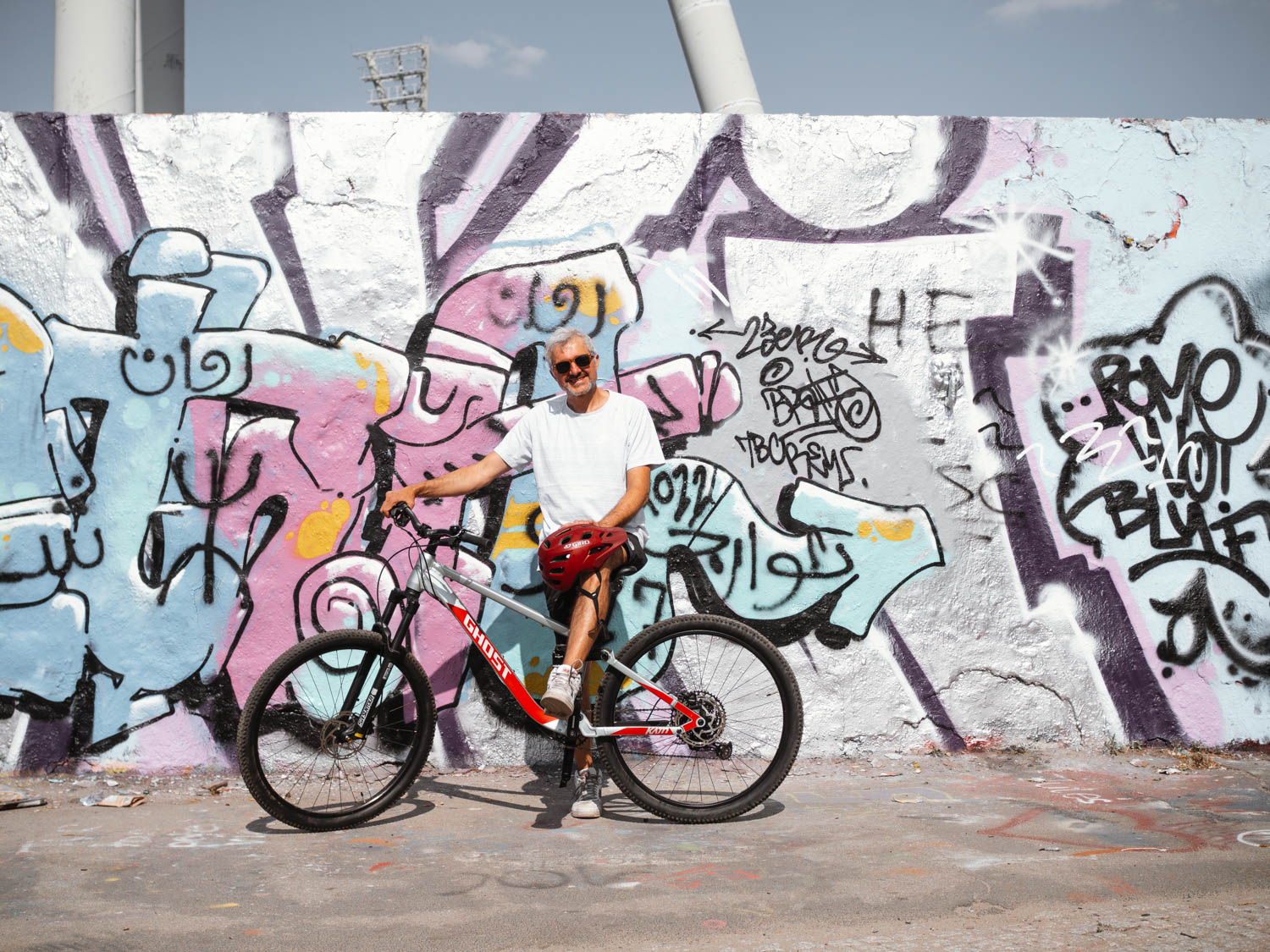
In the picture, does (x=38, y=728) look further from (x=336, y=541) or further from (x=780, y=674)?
(x=780, y=674)

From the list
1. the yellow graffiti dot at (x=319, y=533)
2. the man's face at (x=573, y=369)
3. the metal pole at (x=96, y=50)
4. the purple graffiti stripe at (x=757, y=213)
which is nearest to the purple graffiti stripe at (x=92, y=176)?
the yellow graffiti dot at (x=319, y=533)

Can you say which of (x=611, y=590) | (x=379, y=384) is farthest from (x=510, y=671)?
(x=379, y=384)

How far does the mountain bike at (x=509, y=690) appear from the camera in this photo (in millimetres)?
3486

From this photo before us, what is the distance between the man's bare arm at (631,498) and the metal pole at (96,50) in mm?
5141

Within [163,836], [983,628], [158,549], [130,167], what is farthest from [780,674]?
[130,167]

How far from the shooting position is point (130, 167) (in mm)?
4121

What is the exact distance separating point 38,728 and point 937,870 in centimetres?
356

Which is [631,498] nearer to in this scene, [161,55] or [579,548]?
[579,548]

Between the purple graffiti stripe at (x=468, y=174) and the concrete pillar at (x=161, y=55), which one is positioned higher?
the concrete pillar at (x=161, y=55)

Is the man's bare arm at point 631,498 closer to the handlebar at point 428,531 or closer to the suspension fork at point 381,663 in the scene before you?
the handlebar at point 428,531

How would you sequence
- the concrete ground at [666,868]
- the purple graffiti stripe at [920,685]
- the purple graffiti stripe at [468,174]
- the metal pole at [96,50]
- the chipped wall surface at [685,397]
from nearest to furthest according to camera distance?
the concrete ground at [666,868] → the chipped wall surface at [685,397] → the purple graffiti stripe at [468,174] → the purple graffiti stripe at [920,685] → the metal pole at [96,50]

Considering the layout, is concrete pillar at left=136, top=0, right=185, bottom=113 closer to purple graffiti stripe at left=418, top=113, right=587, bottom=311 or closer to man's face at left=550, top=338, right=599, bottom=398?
purple graffiti stripe at left=418, top=113, right=587, bottom=311

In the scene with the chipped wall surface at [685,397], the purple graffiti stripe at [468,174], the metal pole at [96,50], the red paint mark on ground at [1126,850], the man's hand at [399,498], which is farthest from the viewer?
the metal pole at [96,50]

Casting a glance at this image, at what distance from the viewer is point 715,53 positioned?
32.2 feet
